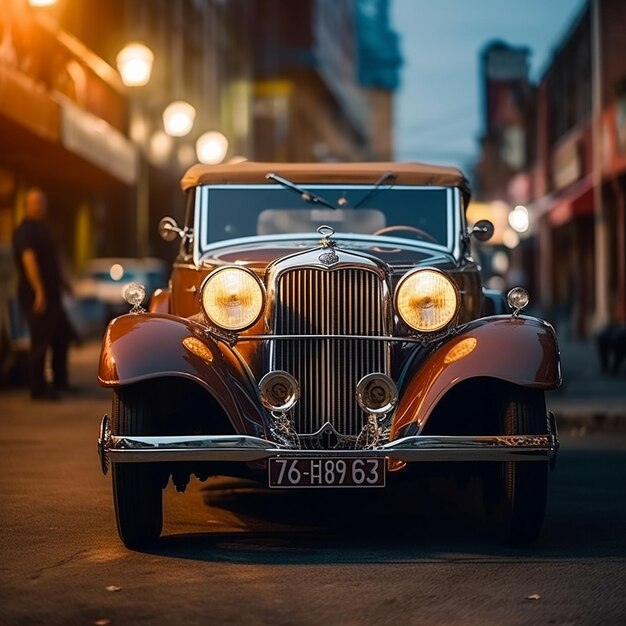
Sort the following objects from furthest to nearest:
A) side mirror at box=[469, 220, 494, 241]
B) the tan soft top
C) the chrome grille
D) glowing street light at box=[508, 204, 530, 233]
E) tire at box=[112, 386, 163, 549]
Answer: glowing street light at box=[508, 204, 530, 233] < the tan soft top < side mirror at box=[469, 220, 494, 241] < the chrome grille < tire at box=[112, 386, 163, 549]

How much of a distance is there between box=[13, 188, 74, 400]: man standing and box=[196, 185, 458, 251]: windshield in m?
6.50

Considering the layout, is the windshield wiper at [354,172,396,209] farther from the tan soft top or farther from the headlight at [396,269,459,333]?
the headlight at [396,269,459,333]

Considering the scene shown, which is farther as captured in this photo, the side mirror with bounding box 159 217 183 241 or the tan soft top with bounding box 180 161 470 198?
the tan soft top with bounding box 180 161 470 198

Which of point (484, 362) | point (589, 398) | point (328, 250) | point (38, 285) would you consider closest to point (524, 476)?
point (484, 362)

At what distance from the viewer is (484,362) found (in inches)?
287

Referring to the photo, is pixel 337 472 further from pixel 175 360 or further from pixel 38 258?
pixel 38 258

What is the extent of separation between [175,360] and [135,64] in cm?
1585

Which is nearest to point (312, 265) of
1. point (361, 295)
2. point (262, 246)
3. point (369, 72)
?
point (361, 295)

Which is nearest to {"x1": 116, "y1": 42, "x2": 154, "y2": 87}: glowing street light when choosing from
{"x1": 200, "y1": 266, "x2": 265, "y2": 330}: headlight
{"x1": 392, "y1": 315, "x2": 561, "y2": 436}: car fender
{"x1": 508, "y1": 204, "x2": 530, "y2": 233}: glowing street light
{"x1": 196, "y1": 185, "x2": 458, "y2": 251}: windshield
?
{"x1": 508, "y1": 204, "x2": 530, "y2": 233}: glowing street light

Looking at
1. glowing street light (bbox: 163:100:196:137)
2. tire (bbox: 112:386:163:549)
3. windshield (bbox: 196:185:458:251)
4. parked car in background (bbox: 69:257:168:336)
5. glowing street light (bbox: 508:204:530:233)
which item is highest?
glowing street light (bbox: 163:100:196:137)

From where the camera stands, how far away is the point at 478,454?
703 centimetres

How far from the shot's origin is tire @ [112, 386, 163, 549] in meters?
7.19

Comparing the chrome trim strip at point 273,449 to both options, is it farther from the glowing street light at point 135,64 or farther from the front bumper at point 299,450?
the glowing street light at point 135,64

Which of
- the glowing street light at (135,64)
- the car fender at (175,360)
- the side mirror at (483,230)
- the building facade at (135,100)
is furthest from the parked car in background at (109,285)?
the car fender at (175,360)
